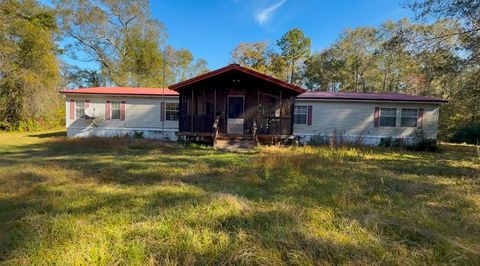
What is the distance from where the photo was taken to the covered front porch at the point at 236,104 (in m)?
13.1

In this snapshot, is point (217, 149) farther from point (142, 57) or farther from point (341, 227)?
point (142, 57)

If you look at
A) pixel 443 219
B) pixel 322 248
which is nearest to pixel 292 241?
pixel 322 248

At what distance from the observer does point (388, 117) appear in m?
16.2

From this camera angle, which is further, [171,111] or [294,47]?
[294,47]

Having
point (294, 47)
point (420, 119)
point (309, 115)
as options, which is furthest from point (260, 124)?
point (294, 47)

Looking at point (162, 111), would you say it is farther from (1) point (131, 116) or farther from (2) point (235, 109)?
(2) point (235, 109)

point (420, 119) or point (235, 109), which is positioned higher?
point (235, 109)

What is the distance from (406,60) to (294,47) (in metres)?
22.3

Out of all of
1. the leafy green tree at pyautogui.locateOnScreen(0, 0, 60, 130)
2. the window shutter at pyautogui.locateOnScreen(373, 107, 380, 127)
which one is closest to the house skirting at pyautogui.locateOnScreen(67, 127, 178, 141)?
the leafy green tree at pyautogui.locateOnScreen(0, 0, 60, 130)

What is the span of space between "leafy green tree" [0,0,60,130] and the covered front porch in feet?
43.7

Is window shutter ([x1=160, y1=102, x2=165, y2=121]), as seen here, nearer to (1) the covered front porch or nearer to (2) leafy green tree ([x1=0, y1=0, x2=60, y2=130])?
(1) the covered front porch

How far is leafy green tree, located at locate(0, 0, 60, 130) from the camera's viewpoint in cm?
1914

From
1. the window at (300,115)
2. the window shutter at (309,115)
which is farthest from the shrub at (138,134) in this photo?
the window shutter at (309,115)

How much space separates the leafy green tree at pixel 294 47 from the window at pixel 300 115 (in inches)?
718
